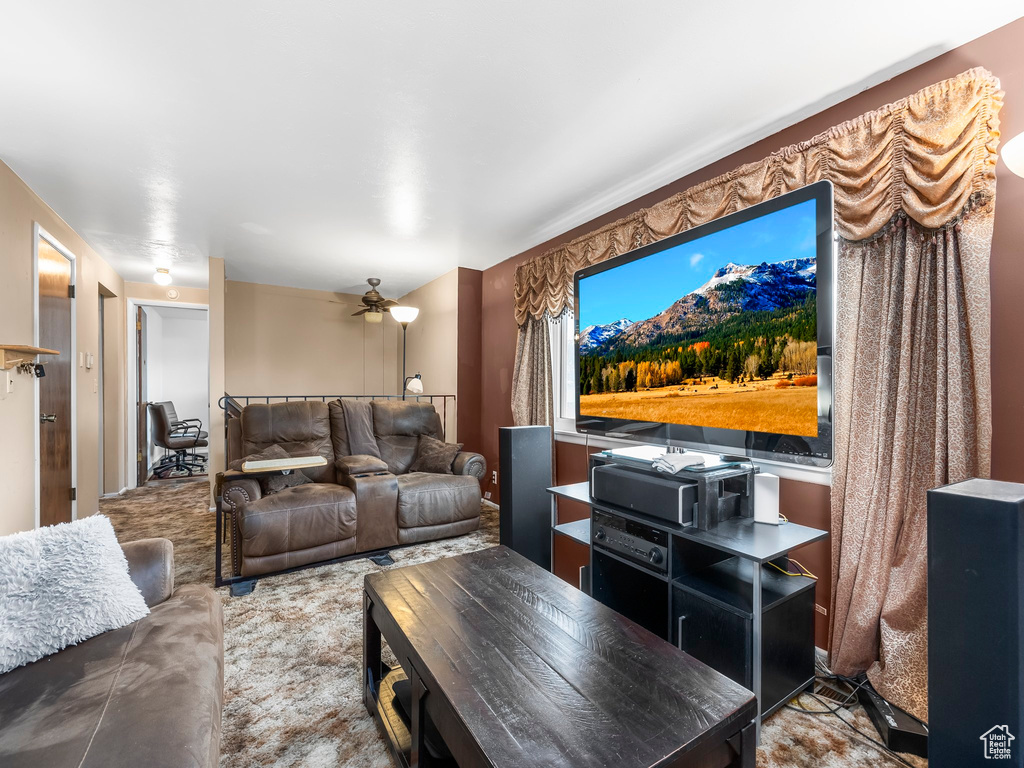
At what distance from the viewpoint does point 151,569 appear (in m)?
1.52

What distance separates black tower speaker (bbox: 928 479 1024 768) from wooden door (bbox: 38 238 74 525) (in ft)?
14.2

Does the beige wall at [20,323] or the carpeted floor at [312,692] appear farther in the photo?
the beige wall at [20,323]

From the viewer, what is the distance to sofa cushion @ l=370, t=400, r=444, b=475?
387 cm

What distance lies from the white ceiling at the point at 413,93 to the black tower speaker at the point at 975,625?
60.1 inches

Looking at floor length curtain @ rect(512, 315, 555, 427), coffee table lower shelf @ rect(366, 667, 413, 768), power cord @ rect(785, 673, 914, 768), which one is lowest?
power cord @ rect(785, 673, 914, 768)

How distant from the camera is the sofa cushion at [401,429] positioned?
3.87 m

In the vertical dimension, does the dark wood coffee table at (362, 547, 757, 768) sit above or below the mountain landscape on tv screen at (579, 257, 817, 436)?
below

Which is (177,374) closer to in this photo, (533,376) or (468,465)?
(468,465)

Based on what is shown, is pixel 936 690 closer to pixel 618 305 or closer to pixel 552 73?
pixel 618 305

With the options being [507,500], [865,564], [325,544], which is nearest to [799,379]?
[865,564]

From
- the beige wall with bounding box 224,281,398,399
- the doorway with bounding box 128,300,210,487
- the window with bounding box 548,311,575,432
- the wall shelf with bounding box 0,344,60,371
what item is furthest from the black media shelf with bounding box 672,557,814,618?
the doorway with bounding box 128,300,210,487

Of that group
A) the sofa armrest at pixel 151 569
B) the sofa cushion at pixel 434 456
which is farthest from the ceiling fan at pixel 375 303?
the sofa armrest at pixel 151 569

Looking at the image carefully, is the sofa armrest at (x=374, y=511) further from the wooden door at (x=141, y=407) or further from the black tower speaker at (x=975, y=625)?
the wooden door at (x=141, y=407)

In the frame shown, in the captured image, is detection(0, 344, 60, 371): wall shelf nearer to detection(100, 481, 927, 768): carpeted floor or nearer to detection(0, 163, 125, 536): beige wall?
detection(0, 163, 125, 536): beige wall
